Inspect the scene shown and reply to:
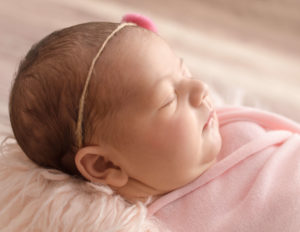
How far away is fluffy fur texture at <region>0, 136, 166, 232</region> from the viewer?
89cm

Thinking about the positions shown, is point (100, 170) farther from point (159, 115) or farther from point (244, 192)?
point (244, 192)

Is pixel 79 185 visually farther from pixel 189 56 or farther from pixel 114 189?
pixel 189 56

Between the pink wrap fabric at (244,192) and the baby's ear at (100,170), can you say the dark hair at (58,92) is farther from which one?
the pink wrap fabric at (244,192)

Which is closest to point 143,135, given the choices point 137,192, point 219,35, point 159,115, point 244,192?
point 159,115

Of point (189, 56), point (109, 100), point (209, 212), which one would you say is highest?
point (109, 100)

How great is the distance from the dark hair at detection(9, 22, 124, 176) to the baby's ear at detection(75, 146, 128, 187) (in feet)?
0.11

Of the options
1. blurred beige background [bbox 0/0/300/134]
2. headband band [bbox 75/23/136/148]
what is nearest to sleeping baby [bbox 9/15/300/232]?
headband band [bbox 75/23/136/148]

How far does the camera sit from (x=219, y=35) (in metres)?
1.67

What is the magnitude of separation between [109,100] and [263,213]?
43 centimetres

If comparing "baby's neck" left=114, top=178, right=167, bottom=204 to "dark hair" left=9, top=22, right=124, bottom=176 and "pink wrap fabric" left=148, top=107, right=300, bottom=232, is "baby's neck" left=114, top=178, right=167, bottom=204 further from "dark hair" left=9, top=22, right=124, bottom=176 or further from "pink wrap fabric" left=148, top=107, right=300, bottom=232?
"dark hair" left=9, top=22, right=124, bottom=176

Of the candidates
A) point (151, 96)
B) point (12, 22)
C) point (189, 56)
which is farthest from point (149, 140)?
point (12, 22)

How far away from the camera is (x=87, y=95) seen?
2.66 feet

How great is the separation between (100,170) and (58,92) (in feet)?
0.68

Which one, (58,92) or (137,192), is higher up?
(58,92)
